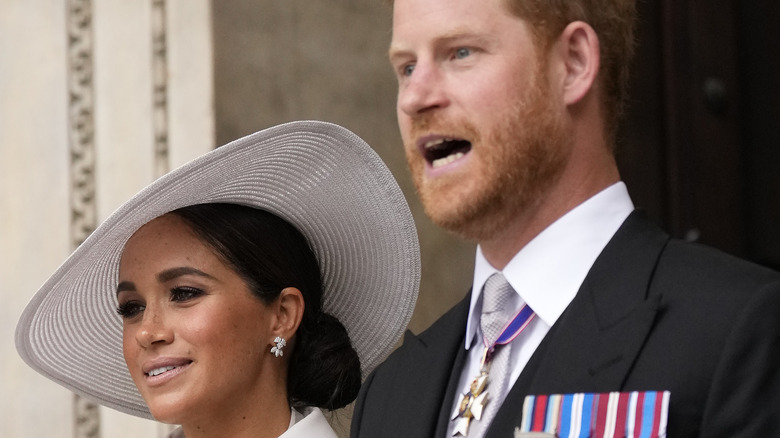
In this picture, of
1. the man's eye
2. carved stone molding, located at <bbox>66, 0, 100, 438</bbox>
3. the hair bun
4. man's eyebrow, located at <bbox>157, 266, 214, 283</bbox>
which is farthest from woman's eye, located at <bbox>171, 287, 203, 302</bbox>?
carved stone molding, located at <bbox>66, 0, 100, 438</bbox>

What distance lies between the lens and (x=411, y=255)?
277 centimetres

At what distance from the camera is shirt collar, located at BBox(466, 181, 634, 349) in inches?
75.8

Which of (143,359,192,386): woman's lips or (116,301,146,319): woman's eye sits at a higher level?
(116,301,146,319): woman's eye

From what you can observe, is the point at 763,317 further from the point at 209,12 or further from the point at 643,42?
the point at 209,12

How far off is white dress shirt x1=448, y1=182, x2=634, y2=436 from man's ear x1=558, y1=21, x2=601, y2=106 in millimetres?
159

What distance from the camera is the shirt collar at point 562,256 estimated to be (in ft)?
6.31

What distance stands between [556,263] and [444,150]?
25cm

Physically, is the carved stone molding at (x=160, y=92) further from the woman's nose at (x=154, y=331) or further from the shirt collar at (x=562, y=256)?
the shirt collar at (x=562, y=256)

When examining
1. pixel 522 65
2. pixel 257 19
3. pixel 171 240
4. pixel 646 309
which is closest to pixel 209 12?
pixel 257 19

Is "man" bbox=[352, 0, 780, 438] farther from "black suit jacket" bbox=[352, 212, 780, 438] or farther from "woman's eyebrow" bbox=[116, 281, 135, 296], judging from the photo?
"woman's eyebrow" bbox=[116, 281, 135, 296]

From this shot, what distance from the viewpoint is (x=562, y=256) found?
6.33ft

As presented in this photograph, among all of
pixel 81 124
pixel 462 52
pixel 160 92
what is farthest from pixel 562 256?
pixel 81 124

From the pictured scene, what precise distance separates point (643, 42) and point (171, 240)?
140 centimetres

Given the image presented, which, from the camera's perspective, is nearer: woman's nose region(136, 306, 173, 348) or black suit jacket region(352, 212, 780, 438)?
black suit jacket region(352, 212, 780, 438)
